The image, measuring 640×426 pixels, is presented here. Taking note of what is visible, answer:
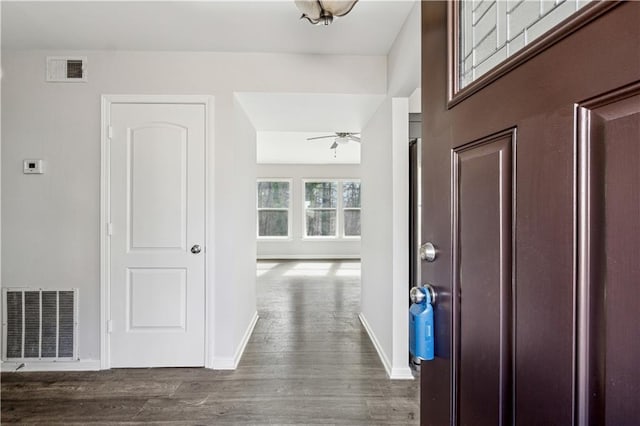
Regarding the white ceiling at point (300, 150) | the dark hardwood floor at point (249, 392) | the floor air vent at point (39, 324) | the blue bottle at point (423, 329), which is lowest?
the dark hardwood floor at point (249, 392)

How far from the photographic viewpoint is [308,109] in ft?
9.67

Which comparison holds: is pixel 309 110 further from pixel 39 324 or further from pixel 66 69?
pixel 39 324

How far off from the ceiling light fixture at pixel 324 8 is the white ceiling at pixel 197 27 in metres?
0.38

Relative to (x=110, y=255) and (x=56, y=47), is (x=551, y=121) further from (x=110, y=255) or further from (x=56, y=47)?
(x=56, y=47)

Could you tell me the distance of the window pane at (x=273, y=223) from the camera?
862cm

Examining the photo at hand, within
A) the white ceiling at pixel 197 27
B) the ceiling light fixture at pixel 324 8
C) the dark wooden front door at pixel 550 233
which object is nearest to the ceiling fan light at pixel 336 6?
the ceiling light fixture at pixel 324 8

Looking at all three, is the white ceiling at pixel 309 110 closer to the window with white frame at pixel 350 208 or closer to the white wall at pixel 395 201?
the white wall at pixel 395 201

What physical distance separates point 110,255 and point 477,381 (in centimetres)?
273

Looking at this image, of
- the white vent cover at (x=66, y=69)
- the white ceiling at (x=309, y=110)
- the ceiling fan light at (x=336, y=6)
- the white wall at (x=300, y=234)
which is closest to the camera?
the ceiling fan light at (x=336, y=6)

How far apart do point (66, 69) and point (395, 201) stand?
2.76 m

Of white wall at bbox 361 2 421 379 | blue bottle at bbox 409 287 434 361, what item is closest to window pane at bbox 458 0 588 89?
blue bottle at bbox 409 287 434 361

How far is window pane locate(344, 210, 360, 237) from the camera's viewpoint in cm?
873

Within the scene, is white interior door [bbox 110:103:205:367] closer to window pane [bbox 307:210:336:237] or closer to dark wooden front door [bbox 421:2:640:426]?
dark wooden front door [bbox 421:2:640:426]

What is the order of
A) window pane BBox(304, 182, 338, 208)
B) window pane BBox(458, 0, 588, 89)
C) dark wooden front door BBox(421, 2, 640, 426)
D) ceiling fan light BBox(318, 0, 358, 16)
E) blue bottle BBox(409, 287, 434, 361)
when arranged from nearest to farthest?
1. dark wooden front door BBox(421, 2, 640, 426)
2. window pane BBox(458, 0, 588, 89)
3. blue bottle BBox(409, 287, 434, 361)
4. ceiling fan light BBox(318, 0, 358, 16)
5. window pane BBox(304, 182, 338, 208)
